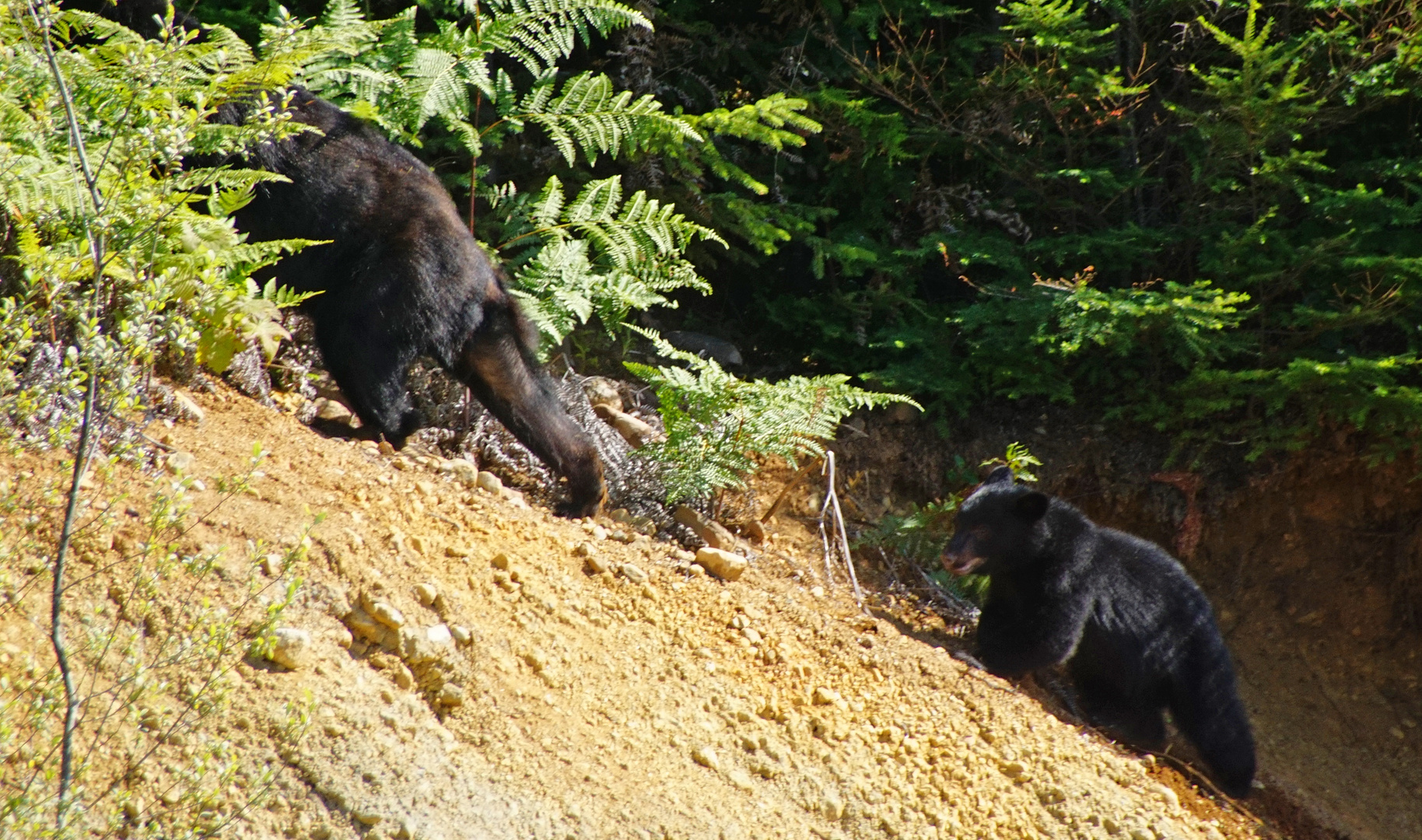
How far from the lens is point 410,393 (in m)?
6.51

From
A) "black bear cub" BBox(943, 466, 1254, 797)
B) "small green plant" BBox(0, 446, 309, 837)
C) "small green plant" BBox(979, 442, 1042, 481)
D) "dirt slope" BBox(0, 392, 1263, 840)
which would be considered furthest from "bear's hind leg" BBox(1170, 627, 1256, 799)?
"small green plant" BBox(0, 446, 309, 837)

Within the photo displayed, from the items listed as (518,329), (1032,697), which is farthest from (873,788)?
(518,329)

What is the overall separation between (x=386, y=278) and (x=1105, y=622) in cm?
418

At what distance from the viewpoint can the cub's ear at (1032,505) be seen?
Result: 5.73 m

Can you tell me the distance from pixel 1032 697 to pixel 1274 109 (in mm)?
3706

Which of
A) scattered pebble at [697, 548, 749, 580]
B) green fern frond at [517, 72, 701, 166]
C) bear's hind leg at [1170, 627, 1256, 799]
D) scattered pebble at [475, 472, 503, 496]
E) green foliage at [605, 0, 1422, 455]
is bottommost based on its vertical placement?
scattered pebble at [475, 472, 503, 496]

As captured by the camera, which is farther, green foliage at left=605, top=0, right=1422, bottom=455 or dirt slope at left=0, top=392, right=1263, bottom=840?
green foliage at left=605, top=0, right=1422, bottom=455

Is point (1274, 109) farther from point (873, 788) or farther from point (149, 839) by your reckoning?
point (149, 839)

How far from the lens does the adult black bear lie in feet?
18.7

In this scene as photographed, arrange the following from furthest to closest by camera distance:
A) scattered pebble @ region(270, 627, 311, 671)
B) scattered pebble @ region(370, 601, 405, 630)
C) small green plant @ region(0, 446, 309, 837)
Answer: scattered pebble @ region(370, 601, 405, 630)
scattered pebble @ region(270, 627, 311, 671)
small green plant @ region(0, 446, 309, 837)

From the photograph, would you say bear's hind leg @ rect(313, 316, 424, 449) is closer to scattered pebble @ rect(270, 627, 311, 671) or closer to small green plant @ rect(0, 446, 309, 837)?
small green plant @ rect(0, 446, 309, 837)

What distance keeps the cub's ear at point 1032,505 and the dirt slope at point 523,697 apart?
0.89 metres

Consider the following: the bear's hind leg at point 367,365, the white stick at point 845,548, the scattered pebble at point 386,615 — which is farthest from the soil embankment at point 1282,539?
the scattered pebble at point 386,615

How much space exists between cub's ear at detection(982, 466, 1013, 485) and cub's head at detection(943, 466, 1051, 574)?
19cm
